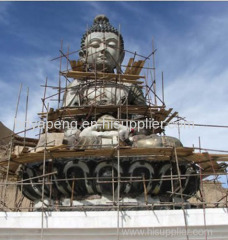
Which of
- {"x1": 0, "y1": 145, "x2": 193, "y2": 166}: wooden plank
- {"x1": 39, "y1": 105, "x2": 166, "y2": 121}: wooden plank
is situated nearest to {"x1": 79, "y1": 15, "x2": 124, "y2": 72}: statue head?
{"x1": 39, "y1": 105, "x2": 166, "y2": 121}: wooden plank

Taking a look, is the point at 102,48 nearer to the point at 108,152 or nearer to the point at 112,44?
the point at 112,44

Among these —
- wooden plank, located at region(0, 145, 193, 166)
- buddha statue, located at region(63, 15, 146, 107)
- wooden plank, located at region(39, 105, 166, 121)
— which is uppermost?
buddha statue, located at region(63, 15, 146, 107)

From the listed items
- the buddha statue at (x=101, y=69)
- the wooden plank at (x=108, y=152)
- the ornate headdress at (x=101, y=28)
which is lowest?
the wooden plank at (x=108, y=152)

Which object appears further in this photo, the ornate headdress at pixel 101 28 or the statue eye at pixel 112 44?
the ornate headdress at pixel 101 28

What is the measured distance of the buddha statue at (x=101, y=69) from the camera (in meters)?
11.7

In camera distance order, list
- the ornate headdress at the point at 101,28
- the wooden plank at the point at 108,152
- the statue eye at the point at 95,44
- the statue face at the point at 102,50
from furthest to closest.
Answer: the ornate headdress at the point at 101,28 < the statue eye at the point at 95,44 < the statue face at the point at 102,50 < the wooden plank at the point at 108,152

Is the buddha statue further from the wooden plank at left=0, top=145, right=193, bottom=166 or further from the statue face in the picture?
the wooden plank at left=0, top=145, right=193, bottom=166

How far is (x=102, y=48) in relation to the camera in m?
13.2

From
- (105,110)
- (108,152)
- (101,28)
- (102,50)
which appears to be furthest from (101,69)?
(108,152)

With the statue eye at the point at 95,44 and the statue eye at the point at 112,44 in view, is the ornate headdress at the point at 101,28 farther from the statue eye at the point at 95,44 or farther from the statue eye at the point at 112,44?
the statue eye at the point at 95,44

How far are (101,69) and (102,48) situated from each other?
2.47 feet

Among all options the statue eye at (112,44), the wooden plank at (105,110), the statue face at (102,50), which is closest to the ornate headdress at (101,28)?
the statue face at (102,50)

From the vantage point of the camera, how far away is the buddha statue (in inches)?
461

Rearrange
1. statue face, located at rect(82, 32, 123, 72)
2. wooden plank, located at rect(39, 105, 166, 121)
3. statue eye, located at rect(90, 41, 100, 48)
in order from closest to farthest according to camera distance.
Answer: wooden plank, located at rect(39, 105, 166, 121), statue face, located at rect(82, 32, 123, 72), statue eye, located at rect(90, 41, 100, 48)
